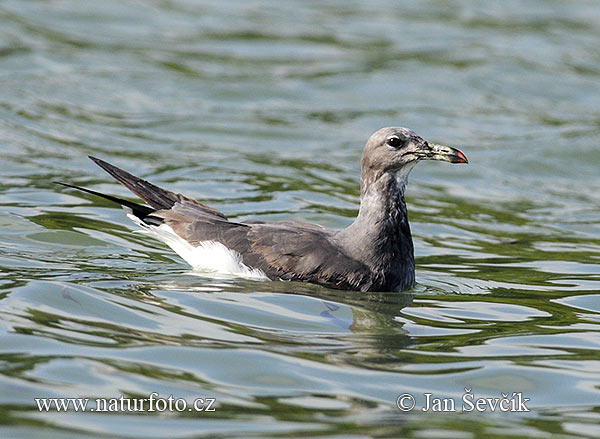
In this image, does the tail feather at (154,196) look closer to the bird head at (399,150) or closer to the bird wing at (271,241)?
the bird wing at (271,241)

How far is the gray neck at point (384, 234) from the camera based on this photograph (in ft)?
28.7

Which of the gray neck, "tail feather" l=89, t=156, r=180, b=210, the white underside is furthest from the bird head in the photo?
"tail feather" l=89, t=156, r=180, b=210

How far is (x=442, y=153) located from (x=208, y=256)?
2139 mm

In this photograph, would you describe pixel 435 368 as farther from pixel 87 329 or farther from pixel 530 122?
pixel 530 122

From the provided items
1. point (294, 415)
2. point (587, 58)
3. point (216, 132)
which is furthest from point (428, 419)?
point (587, 58)

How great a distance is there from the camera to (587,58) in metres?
20.3

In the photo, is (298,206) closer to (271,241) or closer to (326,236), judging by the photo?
(326,236)

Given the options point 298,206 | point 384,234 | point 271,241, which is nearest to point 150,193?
point 271,241

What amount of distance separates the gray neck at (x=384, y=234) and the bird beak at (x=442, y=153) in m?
0.29

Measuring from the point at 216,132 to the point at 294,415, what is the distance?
1066 centimetres

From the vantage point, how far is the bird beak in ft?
29.2

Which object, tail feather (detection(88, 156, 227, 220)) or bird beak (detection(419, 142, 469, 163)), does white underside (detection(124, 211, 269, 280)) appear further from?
bird beak (detection(419, 142, 469, 163))

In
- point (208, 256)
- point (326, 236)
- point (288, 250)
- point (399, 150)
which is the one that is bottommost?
point (208, 256)

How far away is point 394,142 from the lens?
9023 millimetres
